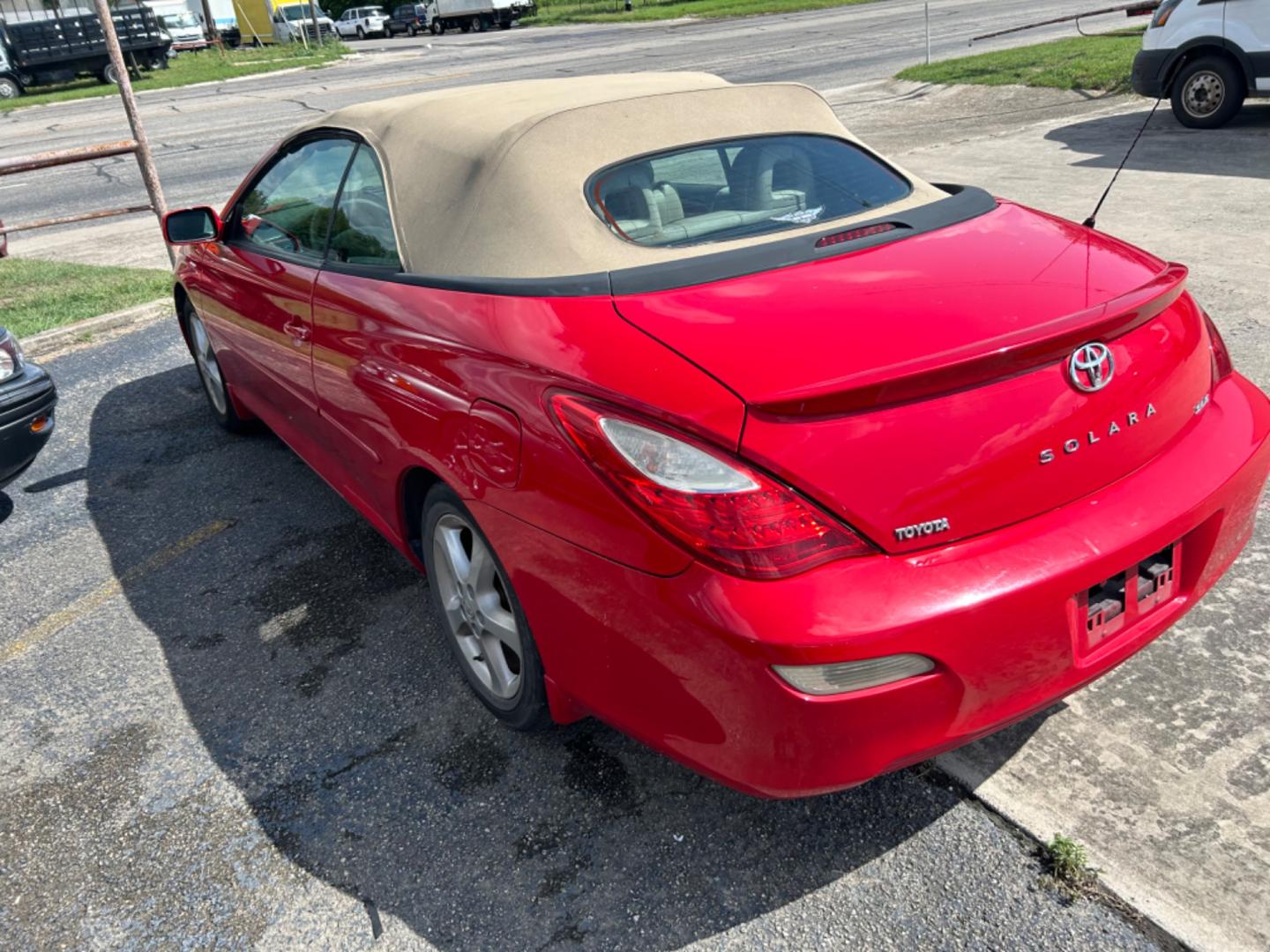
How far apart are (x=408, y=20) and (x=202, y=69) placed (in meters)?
20.2

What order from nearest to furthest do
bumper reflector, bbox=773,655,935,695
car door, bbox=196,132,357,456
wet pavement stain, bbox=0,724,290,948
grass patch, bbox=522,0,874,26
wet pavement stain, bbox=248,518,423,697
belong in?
bumper reflector, bbox=773,655,935,695
wet pavement stain, bbox=0,724,290,948
wet pavement stain, bbox=248,518,423,697
car door, bbox=196,132,357,456
grass patch, bbox=522,0,874,26

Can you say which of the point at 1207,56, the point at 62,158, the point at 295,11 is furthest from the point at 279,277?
the point at 295,11

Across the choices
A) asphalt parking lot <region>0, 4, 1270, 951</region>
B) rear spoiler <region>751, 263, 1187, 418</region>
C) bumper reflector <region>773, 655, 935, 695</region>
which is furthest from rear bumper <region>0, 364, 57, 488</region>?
bumper reflector <region>773, 655, 935, 695</region>

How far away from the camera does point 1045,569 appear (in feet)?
6.82

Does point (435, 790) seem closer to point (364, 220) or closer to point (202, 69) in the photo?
point (364, 220)

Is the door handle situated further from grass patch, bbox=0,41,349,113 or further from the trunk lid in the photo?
grass patch, bbox=0,41,349,113

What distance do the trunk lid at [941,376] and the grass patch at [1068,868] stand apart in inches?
31.0

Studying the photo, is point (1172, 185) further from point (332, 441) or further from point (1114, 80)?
point (332, 441)

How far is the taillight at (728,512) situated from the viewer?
1991 millimetres

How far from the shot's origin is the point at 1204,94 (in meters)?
10.7

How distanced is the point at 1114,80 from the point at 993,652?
14.0 m

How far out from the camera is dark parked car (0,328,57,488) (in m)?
4.24

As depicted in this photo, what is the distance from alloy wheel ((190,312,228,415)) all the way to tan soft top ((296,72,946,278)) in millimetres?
1916

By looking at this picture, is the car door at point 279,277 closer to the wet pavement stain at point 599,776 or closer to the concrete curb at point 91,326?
the wet pavement stain at point 599,776
